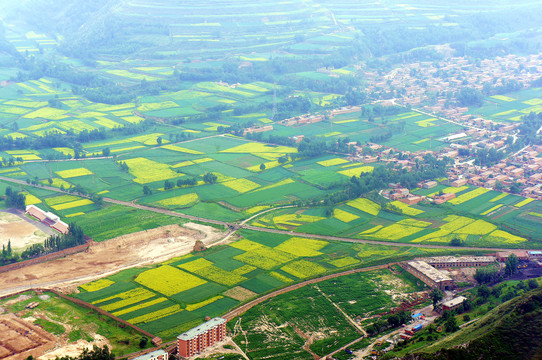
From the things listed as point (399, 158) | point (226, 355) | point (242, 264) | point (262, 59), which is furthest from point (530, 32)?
point (226, 355)

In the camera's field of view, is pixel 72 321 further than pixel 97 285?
No

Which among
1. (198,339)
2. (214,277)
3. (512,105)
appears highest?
(512,105)

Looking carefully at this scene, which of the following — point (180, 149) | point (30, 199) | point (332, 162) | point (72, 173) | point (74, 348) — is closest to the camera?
point (74, 348)

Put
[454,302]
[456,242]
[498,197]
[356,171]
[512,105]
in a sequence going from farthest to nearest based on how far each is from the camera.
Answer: [512,105]
[356,171]
[498,197]
[456,242]
[454,302]

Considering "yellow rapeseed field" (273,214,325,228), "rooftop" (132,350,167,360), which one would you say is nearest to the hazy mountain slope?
"rooftop" (132,350,167,360)

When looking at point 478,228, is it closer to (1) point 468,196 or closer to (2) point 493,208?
(2) point 493,208

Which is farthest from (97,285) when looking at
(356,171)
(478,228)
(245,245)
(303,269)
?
(356,171)

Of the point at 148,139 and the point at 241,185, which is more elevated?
the point at 148,139
